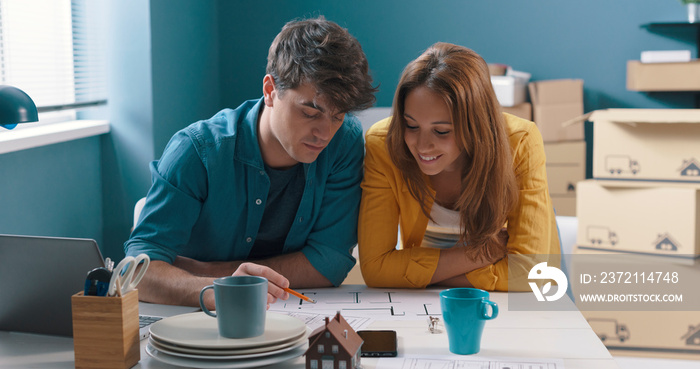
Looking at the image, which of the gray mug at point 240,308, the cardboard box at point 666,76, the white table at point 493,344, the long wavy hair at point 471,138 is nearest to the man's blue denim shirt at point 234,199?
the long wavy hair at point 471,138

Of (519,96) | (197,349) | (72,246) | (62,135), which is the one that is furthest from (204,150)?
(519,96)

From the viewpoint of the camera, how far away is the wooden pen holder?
0.95 meters

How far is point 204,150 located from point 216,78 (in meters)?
2.56

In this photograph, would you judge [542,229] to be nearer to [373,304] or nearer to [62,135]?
[373,304]

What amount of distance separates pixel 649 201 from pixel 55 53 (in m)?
2.42

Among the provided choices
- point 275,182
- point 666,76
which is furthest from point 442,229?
point 666,76

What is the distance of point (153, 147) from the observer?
277 centimetres

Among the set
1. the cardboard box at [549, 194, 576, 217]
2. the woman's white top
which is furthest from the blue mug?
the cardboard box at [549, 194, 576, 217]

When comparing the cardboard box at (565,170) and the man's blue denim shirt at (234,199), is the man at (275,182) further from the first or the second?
the cardboard box at (565,170)

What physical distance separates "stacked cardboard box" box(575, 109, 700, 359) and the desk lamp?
2.34 metres

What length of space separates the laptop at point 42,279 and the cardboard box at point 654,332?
229cm

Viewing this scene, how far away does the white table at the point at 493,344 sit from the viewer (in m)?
1.00

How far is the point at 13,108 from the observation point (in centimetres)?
106

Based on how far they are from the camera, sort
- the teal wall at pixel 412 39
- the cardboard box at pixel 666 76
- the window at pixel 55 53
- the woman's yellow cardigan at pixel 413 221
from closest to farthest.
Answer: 1. the woman's yellow cardigan at pixel 413 221
2. the window at pixel 55 53
3. the teal wall at pixel 412 39
4. the cardboard box at pixel 666 76
